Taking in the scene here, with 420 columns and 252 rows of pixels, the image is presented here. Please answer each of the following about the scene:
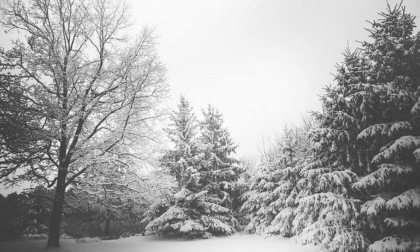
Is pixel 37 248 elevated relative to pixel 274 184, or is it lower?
lower

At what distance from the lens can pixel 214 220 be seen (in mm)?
17328

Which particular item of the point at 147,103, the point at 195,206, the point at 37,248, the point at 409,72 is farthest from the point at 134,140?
the point at 409,72

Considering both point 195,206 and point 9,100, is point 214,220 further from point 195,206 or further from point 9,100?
point 9,100

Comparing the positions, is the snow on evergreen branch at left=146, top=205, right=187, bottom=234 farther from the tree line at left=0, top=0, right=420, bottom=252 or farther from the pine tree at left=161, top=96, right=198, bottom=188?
the pine tree at left=161, top=96, right=198, bottom=188

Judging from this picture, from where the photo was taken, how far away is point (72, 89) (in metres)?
10.9

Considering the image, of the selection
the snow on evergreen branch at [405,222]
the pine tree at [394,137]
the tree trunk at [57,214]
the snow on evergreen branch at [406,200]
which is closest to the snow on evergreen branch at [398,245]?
the pine tree at [394,137]

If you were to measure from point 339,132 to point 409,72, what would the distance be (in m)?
3.27

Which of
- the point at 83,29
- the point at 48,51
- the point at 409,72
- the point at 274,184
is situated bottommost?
the point at 274,184

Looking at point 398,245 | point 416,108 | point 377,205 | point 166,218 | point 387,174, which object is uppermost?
point 416,108

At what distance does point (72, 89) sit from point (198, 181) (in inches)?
453

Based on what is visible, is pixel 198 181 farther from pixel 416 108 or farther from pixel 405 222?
pixel 416 108

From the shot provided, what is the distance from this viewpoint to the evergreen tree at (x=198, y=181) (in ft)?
55.6

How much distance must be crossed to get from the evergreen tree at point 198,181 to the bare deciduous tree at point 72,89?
5.04m

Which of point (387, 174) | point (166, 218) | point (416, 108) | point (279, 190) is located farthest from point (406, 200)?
point (166, 218)
